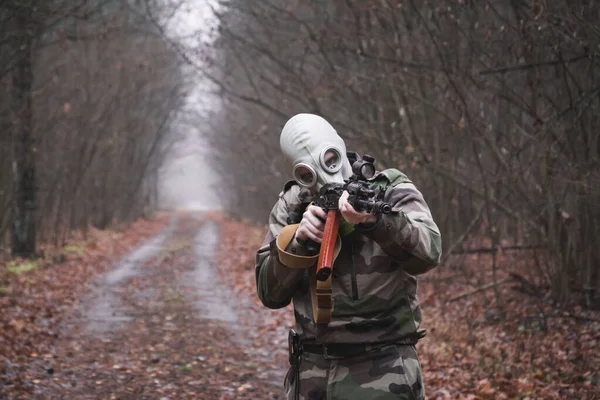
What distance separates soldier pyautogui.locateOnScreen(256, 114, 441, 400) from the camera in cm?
260

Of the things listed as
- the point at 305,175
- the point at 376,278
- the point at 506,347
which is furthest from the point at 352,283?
the point at 506,347

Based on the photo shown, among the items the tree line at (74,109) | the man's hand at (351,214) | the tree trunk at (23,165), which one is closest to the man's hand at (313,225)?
the man's hand at (351,214)

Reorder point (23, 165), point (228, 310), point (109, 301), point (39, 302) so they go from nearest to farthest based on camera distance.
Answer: point (39, 302) → point (228, 310) → point (109, 301) → point (23, 165)

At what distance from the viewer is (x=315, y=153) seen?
2.69 m

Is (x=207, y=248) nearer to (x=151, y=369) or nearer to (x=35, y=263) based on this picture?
(x=35, y=263)

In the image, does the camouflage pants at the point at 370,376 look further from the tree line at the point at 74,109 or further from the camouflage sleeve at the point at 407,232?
the tree line at the point at 74,109

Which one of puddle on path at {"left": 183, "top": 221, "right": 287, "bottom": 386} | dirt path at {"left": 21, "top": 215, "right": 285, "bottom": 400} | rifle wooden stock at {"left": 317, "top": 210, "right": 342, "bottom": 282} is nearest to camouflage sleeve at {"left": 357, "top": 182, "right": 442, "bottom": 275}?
rifle wooden stock at {"left": 317, "top": 210, "right": 342, "bottom": 282}

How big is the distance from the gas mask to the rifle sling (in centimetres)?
22

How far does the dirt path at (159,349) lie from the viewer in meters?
6.72

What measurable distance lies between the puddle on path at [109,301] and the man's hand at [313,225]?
24.8 ft

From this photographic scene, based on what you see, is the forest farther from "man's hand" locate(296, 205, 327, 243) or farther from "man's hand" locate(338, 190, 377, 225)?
"man's hand" locate(338, 190, 377, 225)

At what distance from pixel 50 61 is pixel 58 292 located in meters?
10.4

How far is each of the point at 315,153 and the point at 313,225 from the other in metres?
0.31

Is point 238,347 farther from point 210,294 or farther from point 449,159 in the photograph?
point 449,159
